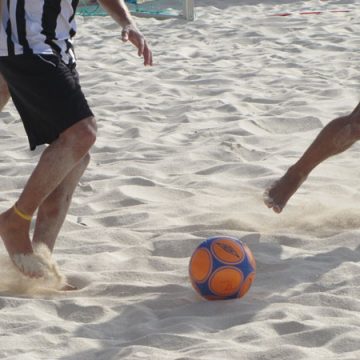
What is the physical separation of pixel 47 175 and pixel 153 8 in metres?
10.5

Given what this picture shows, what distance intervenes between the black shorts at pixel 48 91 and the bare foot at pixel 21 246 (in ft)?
1.19

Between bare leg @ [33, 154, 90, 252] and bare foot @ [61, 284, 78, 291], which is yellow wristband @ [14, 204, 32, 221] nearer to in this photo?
bare leg @ [33, 154, 90, 252]

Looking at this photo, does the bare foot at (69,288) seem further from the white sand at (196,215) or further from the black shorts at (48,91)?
the black shorts at (48,91)

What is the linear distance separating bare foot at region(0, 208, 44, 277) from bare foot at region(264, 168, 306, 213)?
1.31 meters

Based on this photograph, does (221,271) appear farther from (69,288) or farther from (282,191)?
(282,191)

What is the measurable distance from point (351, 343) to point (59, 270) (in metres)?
1.47

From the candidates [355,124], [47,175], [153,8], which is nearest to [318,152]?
[355,124]

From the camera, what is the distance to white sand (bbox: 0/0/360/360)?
11.5 ft

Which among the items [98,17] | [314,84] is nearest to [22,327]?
[314,84]

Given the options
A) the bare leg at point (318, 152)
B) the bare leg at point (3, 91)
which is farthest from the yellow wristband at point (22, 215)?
the bare leg at point (318, 152)

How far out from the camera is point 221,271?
12.6 ft

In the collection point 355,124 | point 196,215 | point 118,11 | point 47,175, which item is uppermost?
point 118,11

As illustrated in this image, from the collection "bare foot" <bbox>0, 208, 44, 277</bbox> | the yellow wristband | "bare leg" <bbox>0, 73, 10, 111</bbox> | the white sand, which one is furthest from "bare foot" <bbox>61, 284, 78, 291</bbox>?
"bare leg" <bbox>0, 73, 10, 111</bbox>

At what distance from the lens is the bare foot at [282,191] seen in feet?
15.6
